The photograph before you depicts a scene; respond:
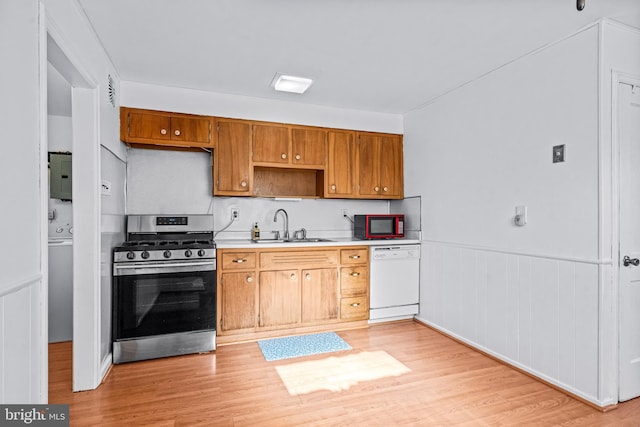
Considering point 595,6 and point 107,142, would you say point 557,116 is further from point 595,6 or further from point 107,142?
point 107,142

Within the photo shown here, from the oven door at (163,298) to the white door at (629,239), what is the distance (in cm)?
318

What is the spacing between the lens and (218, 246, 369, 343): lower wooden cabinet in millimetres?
3320

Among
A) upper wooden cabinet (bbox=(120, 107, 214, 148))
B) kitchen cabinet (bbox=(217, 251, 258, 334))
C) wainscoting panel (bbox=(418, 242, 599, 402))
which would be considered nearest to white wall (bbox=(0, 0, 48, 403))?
kitchen cabinet (bbox=(217, 251, 258, 334))

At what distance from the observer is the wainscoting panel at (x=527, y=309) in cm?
232

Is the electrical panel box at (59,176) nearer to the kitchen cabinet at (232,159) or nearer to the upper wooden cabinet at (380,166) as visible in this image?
the kitchen cabinet at (232,159)

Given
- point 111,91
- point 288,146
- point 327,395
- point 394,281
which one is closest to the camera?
point 327,395

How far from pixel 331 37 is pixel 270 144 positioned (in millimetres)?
1510

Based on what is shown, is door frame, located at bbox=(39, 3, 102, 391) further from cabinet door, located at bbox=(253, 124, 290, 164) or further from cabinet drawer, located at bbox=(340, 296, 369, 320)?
cabinet drawer, located at bbox=(340, 296, 369, 320)

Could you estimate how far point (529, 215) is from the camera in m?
2.71

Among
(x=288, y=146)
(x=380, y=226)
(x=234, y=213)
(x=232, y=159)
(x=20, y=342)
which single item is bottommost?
(x=20, y=342)

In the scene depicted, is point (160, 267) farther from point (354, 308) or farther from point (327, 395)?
point (354, 308)

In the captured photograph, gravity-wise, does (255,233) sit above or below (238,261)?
above

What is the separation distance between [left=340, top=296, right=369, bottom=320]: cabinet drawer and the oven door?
1382 mm

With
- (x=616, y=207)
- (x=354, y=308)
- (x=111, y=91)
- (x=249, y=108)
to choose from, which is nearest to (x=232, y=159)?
(x=249, y=108)
